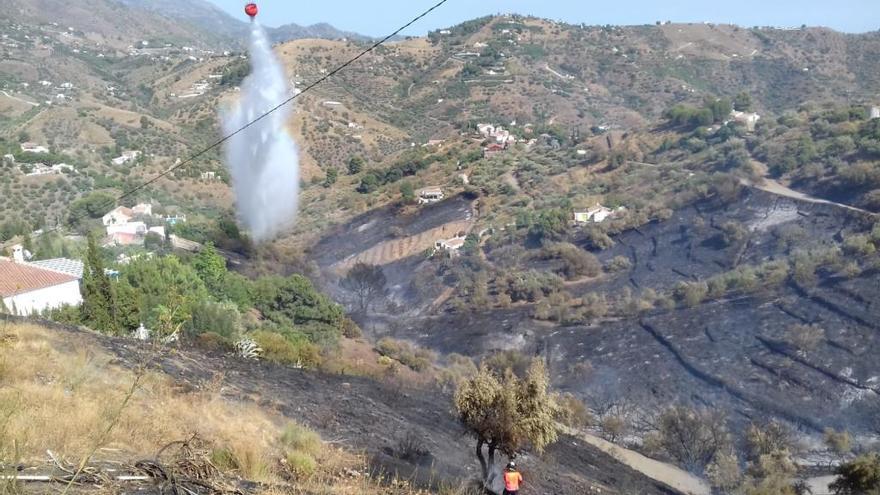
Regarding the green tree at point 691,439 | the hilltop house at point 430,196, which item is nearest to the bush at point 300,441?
the green tree at point 691,439

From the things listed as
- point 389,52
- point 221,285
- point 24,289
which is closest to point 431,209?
point 221,285

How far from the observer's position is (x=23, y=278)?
784 inches

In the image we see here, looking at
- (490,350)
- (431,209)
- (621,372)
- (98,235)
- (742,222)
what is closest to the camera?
(621,372)

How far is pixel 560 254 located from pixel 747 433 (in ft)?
61.0

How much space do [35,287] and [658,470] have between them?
16.3 meters

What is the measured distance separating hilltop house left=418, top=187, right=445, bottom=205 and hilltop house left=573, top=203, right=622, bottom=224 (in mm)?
9181

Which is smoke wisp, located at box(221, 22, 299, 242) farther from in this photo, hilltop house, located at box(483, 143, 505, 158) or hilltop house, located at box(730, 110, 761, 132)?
hilltop house, located at box(730, 110, 761, 132)

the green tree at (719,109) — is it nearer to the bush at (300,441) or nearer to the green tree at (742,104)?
the green tree at (742,104)

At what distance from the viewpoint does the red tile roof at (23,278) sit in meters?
19.1

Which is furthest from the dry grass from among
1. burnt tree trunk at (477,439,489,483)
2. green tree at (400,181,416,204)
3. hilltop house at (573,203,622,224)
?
green tree at (400,181,416,204)

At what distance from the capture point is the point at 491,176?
4916 centimetres

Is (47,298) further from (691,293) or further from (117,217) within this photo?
(691,293)

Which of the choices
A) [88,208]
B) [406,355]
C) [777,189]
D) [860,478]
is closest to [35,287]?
[406,355]

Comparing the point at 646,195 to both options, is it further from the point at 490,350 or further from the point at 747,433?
the point at 747,433
